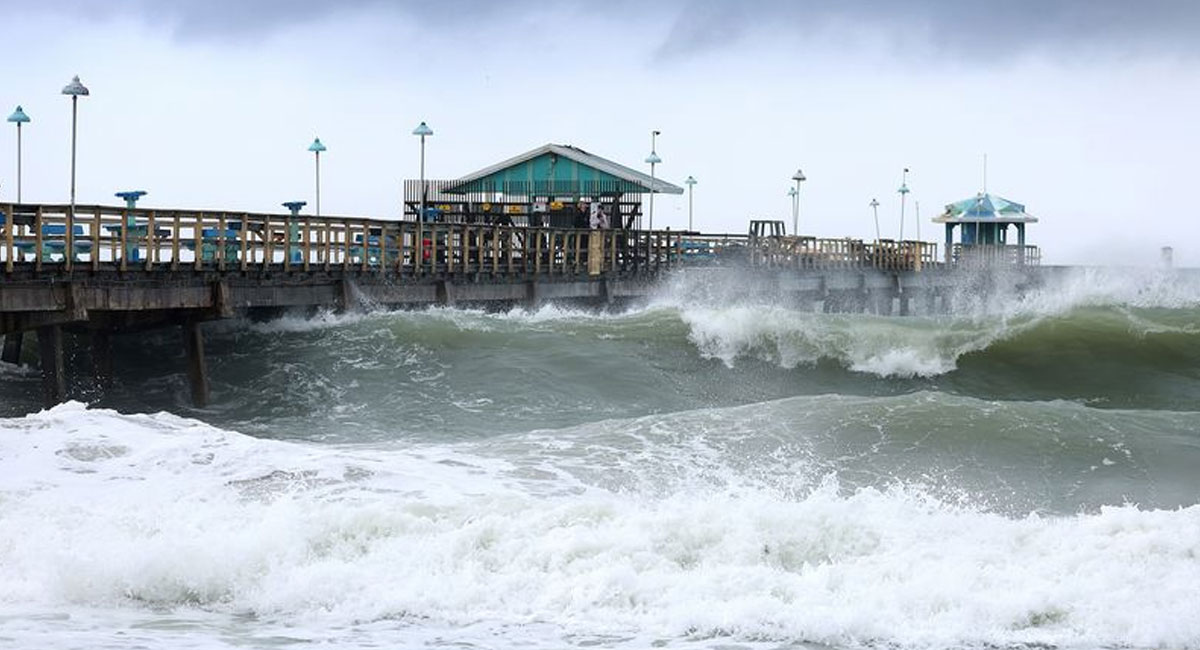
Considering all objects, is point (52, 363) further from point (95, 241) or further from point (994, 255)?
point (994, 255)

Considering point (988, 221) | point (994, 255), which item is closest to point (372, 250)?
point (994, 255)

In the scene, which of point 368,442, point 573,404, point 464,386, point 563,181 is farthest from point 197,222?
point 563,181

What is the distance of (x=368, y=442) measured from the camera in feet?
67.7

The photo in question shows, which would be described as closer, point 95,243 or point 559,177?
point 95,243

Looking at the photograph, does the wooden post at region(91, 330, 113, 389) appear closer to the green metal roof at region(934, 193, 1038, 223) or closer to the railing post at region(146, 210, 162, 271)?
the railing post at region(146, 210, 162, 271)

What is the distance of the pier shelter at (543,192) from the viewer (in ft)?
161

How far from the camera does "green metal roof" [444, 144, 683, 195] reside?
50875 millimetres

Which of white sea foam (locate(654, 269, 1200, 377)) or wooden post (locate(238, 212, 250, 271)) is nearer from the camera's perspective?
wooden post (locate(238, 212, 250, 271))

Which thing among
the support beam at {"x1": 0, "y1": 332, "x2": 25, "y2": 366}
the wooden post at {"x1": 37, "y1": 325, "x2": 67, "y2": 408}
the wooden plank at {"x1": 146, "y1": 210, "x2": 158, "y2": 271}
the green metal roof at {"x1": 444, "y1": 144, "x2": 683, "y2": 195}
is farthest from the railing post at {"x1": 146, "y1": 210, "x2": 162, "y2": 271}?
the green metal roof at {"x1": 444, "y1": 144, "x2": 683, "y2": 195}

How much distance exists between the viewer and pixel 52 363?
79.5 ft

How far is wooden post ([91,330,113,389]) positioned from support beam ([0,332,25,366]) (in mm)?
4121

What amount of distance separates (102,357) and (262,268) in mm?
3276

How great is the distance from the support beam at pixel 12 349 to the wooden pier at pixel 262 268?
0.03 meters

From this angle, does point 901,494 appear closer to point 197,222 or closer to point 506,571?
point 506,571
